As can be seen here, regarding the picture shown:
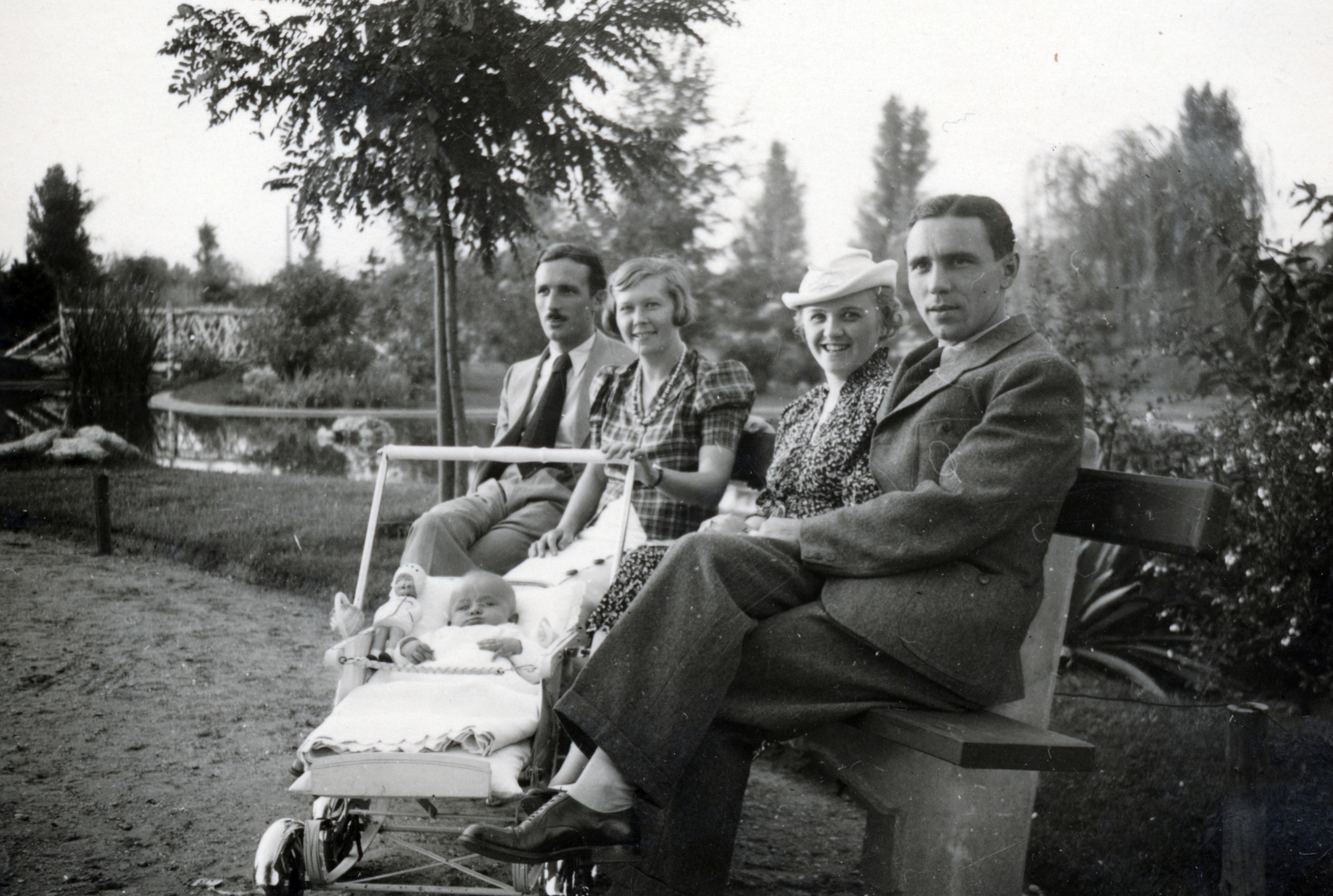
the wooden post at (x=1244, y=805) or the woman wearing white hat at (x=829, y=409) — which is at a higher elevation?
the woman wearing white hat at (x=829, y=409)

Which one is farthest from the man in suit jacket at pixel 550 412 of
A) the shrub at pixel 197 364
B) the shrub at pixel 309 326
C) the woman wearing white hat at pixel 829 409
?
the shrub at pixel 309 326

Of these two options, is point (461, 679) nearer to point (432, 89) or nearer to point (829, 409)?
point (829, 409)

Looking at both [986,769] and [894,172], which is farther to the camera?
[894,172]

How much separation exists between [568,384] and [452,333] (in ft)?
5.69

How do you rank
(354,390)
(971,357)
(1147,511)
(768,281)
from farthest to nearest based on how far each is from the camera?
1. (354,390)
2. (768,281)
3. (971,357)
4. (1147,511)

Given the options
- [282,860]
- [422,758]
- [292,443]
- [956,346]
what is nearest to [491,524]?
[282,860]

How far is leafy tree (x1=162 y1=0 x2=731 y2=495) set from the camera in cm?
455

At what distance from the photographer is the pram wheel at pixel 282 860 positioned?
106 inches

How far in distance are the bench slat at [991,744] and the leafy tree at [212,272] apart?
4301 mm

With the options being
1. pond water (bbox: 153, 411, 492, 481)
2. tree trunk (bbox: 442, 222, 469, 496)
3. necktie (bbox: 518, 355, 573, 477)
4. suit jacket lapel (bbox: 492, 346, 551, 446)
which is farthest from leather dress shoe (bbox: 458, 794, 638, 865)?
pond water (bbox: 153, 411, 492, 481)

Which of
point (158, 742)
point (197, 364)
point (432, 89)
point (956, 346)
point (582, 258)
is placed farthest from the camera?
point (197, 364)

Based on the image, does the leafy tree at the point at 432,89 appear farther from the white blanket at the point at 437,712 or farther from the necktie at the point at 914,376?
the white blanket at the point at 437,712

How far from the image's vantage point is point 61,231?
4484mm

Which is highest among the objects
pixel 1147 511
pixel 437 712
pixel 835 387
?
pixel 835 387
